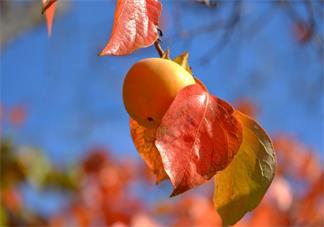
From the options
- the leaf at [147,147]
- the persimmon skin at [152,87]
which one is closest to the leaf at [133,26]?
the persimmon skin at [152,87]

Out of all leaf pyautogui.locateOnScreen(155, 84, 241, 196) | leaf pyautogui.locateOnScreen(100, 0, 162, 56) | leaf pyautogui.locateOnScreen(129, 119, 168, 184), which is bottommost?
leaf pyautogui.locateOnScreen(129, 119, 168, 184)

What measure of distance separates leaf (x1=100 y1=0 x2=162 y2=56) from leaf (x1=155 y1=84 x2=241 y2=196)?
61 millimetres

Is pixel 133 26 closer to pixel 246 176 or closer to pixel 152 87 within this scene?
pixel 152 87

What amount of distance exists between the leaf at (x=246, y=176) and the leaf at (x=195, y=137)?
26 millimetres

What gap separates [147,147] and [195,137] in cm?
14

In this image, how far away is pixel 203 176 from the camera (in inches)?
20.7

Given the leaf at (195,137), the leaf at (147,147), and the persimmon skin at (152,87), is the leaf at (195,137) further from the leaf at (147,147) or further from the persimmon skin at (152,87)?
the leaf at (147,147)

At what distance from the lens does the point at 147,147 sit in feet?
2.20

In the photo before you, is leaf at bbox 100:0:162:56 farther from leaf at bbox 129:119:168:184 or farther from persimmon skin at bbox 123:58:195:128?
leaf at bbox 129:119:168:184

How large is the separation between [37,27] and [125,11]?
126 inches

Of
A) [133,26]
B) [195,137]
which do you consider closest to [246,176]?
[195,137]

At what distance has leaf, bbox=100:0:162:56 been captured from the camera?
1.68 ft

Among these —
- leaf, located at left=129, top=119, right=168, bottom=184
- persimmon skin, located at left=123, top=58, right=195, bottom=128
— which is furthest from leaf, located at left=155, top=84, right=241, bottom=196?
leaf, located at left=129, top=119, right=168, bottom=184

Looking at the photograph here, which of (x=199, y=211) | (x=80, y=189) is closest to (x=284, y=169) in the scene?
(x=80, y=189)
